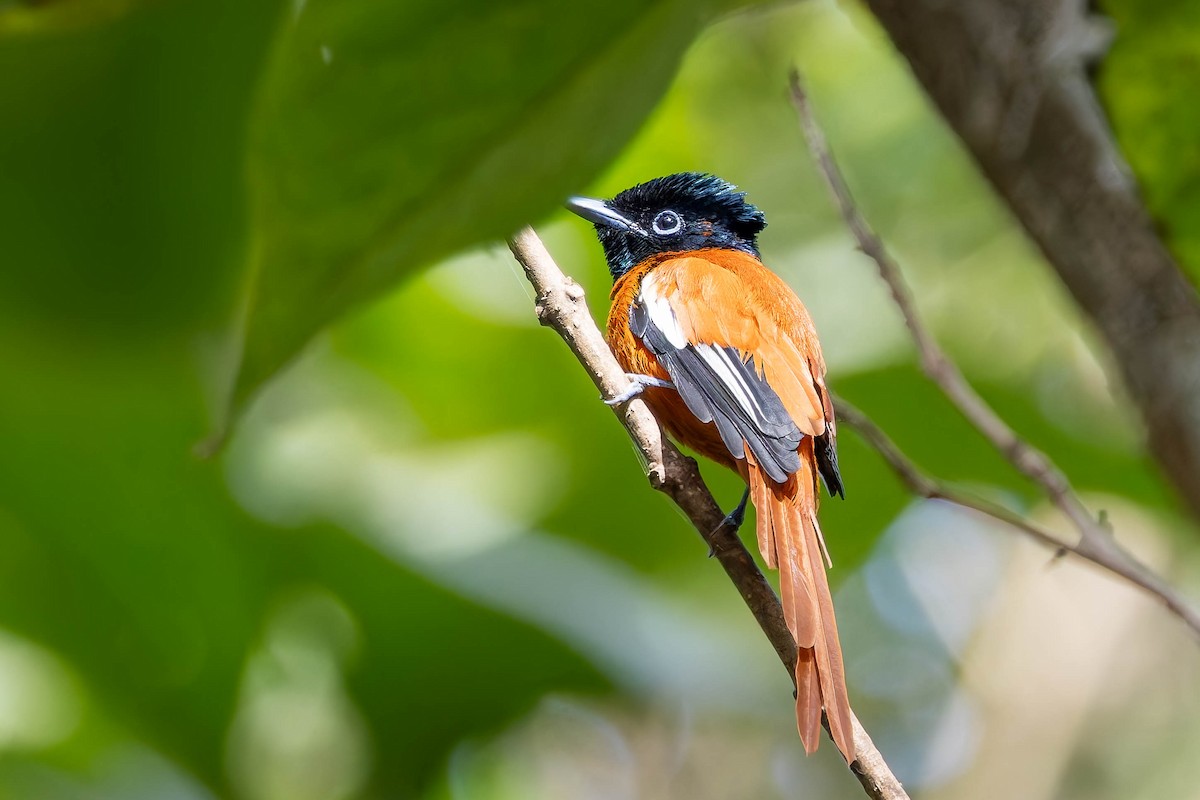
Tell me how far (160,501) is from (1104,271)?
6.71ft

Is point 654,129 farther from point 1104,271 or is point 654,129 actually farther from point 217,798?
point 1104,271

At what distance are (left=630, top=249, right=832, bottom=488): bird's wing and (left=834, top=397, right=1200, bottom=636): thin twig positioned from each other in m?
0.26

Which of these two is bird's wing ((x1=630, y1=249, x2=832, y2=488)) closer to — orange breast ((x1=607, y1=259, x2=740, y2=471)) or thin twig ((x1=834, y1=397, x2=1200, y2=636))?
orange breast ((x1=607, y1=259, x2=740, y2=471))

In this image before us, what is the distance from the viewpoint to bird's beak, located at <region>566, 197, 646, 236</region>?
2859mm

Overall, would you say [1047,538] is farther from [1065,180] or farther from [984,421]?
[1065,180]

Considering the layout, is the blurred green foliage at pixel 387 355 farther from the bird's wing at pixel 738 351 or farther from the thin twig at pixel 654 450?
the thin twig at pixel 654 450

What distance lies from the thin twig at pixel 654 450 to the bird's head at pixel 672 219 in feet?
4.03

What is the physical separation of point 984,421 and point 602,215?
5.02 feet

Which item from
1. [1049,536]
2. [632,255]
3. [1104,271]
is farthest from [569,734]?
[1104,271]

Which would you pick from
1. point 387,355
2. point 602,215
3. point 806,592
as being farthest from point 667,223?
point 806,592

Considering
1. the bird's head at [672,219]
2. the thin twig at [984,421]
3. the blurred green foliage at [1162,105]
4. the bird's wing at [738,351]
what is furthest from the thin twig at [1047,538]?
the bird's head at [672,219]

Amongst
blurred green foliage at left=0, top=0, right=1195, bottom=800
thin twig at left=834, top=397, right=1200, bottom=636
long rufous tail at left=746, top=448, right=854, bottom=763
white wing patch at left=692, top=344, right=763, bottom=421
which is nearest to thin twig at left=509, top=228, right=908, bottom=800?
long rufous tail at left=746, top=448, right=854, bottom=763

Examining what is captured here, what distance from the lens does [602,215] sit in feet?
9.50

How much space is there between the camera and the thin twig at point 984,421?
146cm
